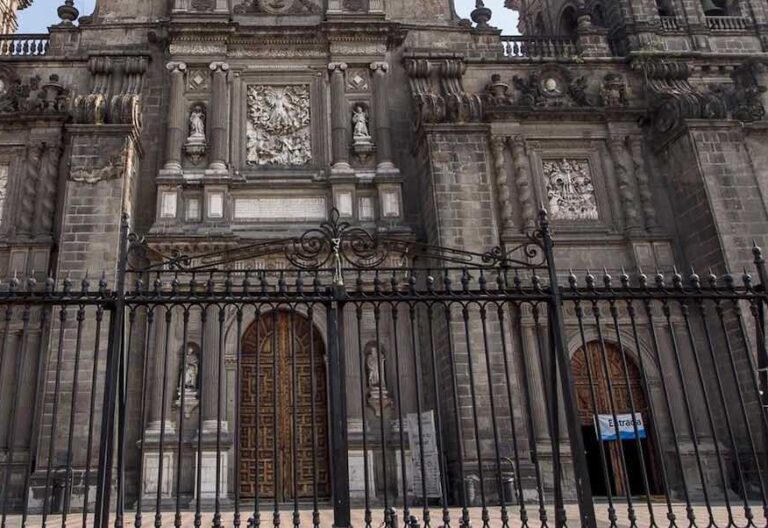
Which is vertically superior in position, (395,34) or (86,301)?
(395,34)

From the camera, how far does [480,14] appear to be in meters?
19.1

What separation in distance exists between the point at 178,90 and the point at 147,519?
33.9 feet

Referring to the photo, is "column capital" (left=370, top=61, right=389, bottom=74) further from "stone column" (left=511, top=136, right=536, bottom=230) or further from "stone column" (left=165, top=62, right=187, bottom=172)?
"stone column" (left=165, top=62, right=187, bottom=172)

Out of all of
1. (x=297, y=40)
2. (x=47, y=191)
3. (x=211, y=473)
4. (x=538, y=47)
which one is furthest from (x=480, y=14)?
(x=211, y=473)

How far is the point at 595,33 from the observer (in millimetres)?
18797

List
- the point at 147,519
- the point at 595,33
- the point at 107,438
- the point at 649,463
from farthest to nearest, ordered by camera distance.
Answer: the point at 595,33, the point at 649,463, the point at 147,519, the point at 107,438

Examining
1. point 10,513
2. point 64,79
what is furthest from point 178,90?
point 10,513

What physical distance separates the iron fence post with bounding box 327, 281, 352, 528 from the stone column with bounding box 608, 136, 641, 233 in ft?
37.1

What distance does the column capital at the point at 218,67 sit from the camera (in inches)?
676

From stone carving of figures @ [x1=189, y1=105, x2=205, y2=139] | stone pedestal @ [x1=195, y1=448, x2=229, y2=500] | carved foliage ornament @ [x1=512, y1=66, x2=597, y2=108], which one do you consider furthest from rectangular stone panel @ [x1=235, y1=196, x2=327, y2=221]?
carved foliage ornament @ [x1=512, y1=66, x2=597, y2=108]

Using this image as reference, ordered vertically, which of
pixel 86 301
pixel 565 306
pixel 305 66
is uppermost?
pixel 305 66

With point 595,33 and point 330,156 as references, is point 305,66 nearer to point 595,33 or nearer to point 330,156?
point 330,156

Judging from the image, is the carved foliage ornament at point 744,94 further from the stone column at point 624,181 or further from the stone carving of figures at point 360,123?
the stone carving of figures at point 360,123

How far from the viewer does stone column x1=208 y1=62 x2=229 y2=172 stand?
1623 cm
